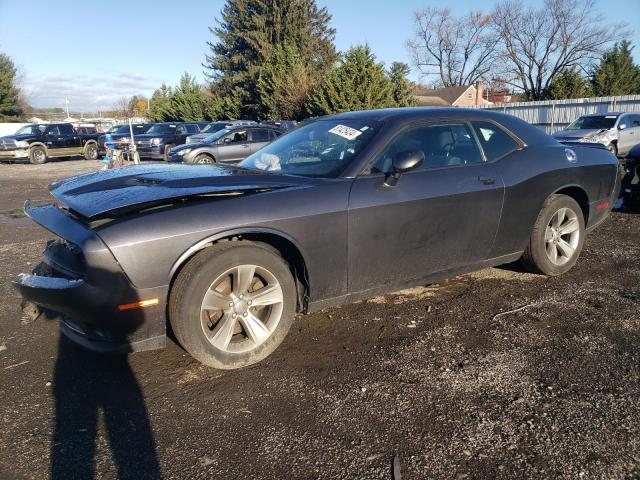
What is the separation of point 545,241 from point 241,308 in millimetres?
2896

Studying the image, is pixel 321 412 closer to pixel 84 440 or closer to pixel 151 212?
pixel 84 440

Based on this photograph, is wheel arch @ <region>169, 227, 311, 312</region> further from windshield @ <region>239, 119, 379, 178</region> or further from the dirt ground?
windshield @ <region>239, 119, 379, 178</region>

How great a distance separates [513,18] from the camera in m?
47.5

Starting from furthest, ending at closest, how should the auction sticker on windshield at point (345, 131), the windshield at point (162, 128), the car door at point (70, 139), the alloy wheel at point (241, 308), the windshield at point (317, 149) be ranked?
the windshield at point (162, 128), the car door at point (70, 139), the auction sticker on windshield at point (345, 131), the windshield at point (317, 149), the alloy wheel at point (241, 308)

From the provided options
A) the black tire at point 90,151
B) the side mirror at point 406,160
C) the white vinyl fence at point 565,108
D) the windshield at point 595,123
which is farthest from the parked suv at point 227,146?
the white vinyl fence at point 565,108

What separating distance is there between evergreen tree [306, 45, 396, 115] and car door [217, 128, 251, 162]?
31.4ft

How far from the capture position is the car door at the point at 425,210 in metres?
3.26

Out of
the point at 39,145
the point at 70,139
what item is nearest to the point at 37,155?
the point at 39,145

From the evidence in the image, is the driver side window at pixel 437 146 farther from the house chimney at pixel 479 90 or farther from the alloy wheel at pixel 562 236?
the house chimney at pixel 479 90

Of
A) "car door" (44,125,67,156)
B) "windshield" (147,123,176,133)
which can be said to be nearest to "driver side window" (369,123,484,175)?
"windshield" (147,123,176,133)

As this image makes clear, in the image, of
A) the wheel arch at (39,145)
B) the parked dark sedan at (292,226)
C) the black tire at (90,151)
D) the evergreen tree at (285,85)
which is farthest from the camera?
the evergreen tree at (285,85)

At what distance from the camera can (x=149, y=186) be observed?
9.85 ft

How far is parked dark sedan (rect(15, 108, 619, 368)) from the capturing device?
2.64 m

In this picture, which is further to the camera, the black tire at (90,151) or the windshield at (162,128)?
the black tire at (90,151)
